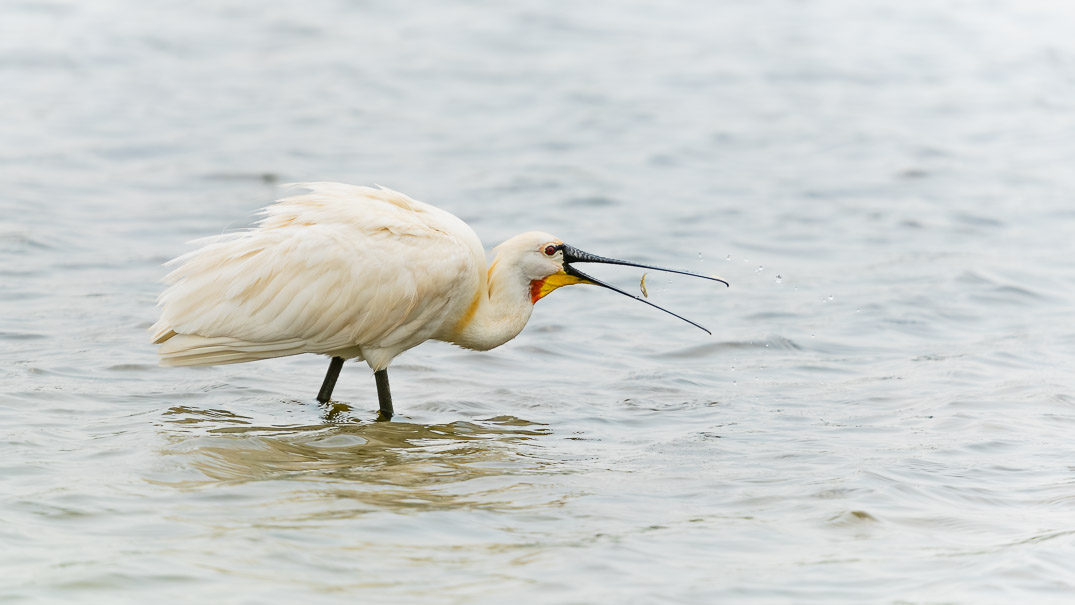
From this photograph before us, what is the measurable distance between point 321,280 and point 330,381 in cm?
92

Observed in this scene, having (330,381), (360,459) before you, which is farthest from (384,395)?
(360,459)

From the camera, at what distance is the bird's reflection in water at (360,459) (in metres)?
Result: 6.94

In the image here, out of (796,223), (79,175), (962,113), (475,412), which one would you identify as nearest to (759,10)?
(962,113)

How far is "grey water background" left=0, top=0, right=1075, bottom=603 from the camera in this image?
6.25 metres

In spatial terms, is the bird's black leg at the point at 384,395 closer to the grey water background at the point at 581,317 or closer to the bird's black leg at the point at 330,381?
the grey water background at the point at 581,317

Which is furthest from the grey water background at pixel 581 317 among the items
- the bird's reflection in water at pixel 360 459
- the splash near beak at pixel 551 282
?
the splash near beak at pixel 551 282

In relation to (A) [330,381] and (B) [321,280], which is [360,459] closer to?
(B) [321,280]

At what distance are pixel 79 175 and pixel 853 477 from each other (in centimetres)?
1115

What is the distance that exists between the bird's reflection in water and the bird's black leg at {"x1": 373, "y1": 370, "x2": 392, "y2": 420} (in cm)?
11

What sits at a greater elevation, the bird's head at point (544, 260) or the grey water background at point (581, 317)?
the bird's head at point (544, 260)

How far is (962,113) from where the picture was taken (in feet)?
69.7

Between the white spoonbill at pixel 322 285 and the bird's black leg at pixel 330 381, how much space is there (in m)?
0.27

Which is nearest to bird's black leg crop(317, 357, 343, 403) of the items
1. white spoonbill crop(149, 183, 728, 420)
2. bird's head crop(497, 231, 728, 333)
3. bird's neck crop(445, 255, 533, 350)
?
white spoonbill crop(149, 183, 728, 420)

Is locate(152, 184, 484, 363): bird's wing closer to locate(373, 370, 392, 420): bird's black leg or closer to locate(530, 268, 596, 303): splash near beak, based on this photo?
locate(373, 370, 392, 420): bird's black leg
